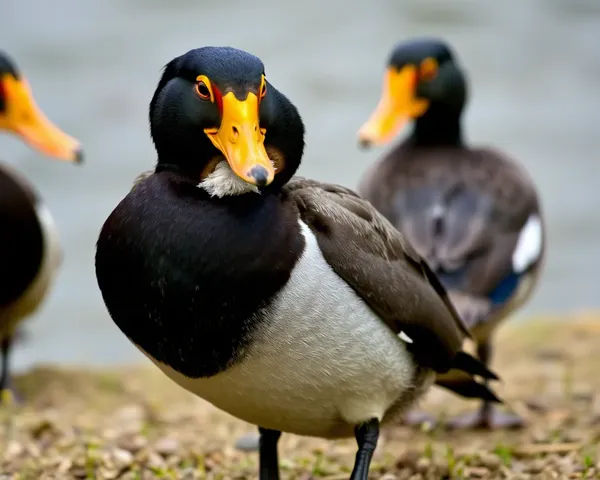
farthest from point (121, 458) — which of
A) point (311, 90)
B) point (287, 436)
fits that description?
point (311, 90)

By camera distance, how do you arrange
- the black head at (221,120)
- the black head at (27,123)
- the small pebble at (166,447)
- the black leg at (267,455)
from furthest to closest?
the black head at (27,123)
the small pebble at (166,447)
the black leg at (267,455)
the black head at (221,120)

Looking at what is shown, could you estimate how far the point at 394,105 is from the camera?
Answer: 736 cm

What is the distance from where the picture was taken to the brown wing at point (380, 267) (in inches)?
160

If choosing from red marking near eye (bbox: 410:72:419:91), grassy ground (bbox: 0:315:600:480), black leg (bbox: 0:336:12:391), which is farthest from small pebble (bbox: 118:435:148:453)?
red marking near eye (bbox: 410:72:419:91)

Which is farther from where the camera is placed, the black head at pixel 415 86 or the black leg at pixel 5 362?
the black head at pixel 415 86

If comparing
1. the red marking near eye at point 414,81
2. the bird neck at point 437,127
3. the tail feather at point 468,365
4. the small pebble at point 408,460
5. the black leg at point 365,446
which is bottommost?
the black leg at point 365,446

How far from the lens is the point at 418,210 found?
641 centimetres

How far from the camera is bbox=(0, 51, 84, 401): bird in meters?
7.00

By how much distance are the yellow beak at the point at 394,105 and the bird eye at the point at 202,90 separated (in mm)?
3431

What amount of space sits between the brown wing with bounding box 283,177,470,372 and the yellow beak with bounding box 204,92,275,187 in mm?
395

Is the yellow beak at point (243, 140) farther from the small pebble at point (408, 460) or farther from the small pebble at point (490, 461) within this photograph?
the small pebble at point (490, 461)

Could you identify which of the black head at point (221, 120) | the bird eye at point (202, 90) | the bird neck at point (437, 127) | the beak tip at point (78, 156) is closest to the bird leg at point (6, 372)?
the beak tip at point (78, 156)

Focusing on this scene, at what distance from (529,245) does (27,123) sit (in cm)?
337

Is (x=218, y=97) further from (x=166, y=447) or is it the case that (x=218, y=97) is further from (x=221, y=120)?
(x=166, y=447)
